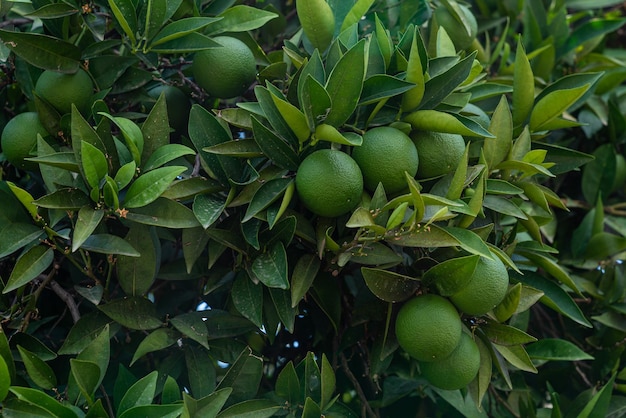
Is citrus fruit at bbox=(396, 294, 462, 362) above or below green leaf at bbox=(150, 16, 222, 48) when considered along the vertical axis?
below

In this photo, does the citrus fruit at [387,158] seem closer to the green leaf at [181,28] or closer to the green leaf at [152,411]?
the green leaf at [181,28]

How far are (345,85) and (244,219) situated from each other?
26 centimetres

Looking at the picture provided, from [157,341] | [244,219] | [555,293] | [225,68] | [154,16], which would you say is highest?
[154,16]

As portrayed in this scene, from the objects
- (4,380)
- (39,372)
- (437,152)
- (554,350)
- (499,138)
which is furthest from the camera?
(554,350)

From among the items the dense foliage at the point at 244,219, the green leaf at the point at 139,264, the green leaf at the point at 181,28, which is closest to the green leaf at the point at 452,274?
the dense foliage at the point at 244,219

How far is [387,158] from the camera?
1152 millimetres

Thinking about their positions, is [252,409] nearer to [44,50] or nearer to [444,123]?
[444,123]

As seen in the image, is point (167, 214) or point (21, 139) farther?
point (21, 139)

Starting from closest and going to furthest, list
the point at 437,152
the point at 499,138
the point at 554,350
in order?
the point at 437,152 → the point at 499,138 → the point at 554,350

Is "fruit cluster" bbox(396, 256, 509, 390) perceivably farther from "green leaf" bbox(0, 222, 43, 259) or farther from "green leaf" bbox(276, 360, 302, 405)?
"green leaf" bbox(0, 222, 43, 259)

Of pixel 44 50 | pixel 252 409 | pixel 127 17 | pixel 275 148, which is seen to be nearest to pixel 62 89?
pixel 44 50

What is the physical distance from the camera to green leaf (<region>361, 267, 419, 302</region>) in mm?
1171

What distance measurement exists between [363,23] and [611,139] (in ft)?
2.52

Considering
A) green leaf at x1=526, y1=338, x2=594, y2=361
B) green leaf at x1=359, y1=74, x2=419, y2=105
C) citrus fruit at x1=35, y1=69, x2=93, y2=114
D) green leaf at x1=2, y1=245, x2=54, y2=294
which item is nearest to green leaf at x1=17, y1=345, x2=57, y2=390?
green leaf at x1=2, y1=245, x2=54, y2=294
